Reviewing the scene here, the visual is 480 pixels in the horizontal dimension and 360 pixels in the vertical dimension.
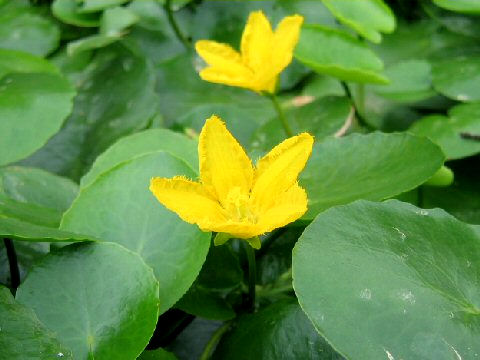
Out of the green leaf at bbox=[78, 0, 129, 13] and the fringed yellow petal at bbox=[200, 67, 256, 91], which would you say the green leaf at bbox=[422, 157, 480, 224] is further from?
the green leaf at bbox=[78, 0, 129, 13]

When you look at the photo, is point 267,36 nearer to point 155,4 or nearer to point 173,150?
point 173,150

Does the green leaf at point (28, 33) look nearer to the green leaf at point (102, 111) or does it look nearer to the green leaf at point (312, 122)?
the green leaf at point (102, 111)

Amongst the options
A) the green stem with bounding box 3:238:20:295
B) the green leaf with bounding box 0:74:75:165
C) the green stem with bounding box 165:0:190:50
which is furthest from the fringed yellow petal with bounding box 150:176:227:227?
the green stem with bounding box 165:0:190:50

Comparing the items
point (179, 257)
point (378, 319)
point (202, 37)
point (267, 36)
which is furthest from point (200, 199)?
point (202, 37)

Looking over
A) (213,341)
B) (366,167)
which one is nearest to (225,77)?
(366,167)

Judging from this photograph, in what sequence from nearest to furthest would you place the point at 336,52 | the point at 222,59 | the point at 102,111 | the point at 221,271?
the point at 221,271, the point at 222,59, the point at 336,52, the point at 102,111

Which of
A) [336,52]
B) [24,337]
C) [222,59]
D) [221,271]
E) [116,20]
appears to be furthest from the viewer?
[116,20]

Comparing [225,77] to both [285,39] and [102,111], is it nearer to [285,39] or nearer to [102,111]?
[285,39]
